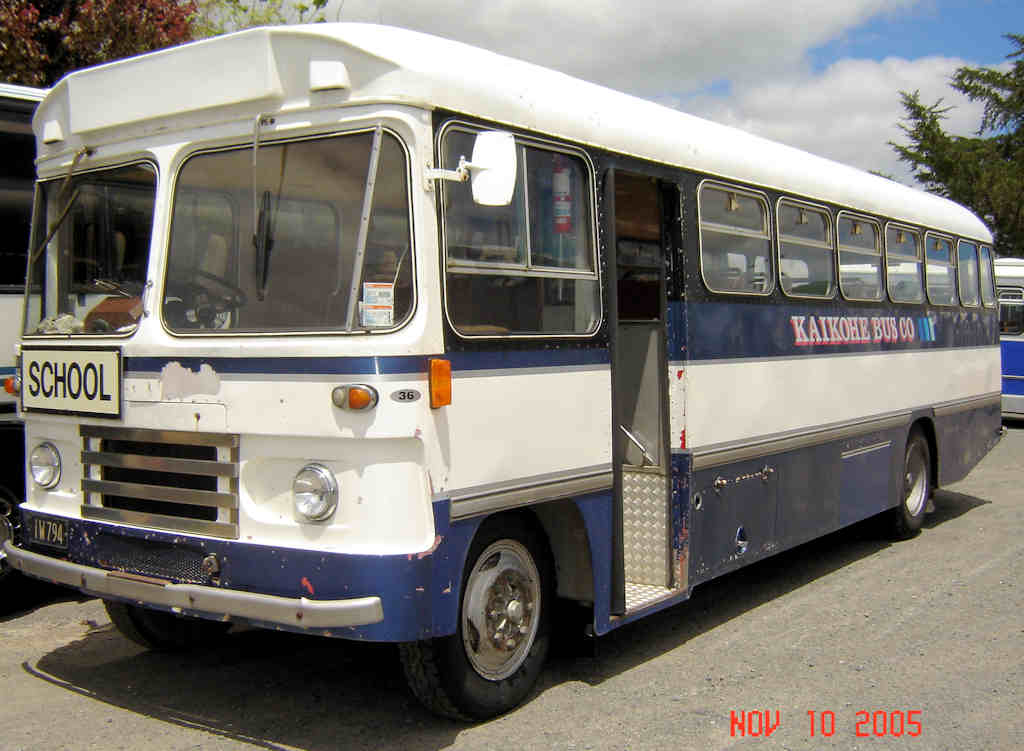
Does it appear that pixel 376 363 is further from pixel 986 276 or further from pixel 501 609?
pixel 986 276

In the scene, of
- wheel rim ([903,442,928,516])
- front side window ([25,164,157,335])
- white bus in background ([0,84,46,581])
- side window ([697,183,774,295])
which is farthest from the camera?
wheel rim ([903,442,928,516])

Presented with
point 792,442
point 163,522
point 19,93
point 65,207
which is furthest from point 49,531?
point 792,442

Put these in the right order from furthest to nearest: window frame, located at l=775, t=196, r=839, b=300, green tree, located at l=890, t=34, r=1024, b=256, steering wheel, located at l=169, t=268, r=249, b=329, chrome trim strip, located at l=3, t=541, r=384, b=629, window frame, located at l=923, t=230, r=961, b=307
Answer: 1. green tree, located at l=890, t=34, r=1024, b=256
2. window frame, located at l=923, t=230, r=961, b=307
3. window frame, located at l=775, t=196, r=839, b=300
4. steering wheel, located at l=169, t=268, r=249, b=329
5. chrome trim strip, located at l=3, t=541, r=384, b=629

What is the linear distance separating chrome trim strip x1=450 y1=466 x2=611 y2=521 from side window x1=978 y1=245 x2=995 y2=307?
744 centimetres

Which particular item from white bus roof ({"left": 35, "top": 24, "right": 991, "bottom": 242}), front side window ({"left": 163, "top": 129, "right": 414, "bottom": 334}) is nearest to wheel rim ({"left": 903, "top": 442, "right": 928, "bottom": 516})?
white bus roof ({"left": 35, "top": 24, "right": 991, "bottom": 242})

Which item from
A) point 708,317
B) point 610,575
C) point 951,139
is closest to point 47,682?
point 610,575

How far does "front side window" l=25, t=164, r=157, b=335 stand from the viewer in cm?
490

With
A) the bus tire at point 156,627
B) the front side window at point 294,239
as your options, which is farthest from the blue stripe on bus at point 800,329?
the bus tire at point 156,627

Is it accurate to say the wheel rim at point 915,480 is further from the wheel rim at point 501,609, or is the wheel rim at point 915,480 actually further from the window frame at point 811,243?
the wheel rim at point 501,609

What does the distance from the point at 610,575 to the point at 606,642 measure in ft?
3.47

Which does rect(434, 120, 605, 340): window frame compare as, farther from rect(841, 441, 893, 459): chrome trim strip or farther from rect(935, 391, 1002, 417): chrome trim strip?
rect(935, 391, 1002, 417): chrome trim strip

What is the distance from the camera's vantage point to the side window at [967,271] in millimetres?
10438

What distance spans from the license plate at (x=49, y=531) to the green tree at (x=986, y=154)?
27167mm

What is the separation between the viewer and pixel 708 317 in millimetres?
6207
